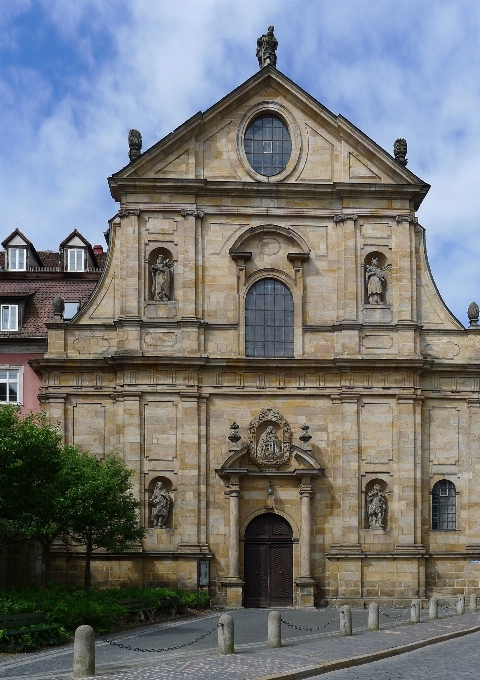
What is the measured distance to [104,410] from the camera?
40031mm

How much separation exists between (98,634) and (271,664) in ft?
23.6

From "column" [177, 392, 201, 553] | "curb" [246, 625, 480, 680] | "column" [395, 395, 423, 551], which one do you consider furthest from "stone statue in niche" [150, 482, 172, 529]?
"curb" [246, 625, 480, 680]

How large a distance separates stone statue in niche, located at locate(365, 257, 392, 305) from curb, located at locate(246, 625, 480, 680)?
46.6 feet

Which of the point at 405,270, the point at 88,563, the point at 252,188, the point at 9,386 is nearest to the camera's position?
the point at 88,563

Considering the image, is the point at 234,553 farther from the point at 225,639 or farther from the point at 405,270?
the point at 225,639

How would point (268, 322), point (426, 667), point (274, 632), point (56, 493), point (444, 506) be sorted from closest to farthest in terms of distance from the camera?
point (426, 667), point (274, 632), point (56, 493), point (444, 506), point (268, 322)

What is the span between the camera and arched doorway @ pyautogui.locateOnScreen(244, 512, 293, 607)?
3931 cm

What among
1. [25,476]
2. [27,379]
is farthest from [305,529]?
[25,476]

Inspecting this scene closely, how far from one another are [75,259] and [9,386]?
37.3 feet

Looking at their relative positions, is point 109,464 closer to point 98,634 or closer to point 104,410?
point 104,410

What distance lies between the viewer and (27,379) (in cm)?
4222

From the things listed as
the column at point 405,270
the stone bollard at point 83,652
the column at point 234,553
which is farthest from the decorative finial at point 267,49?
the stone bollard at point 83,652

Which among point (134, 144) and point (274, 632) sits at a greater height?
point (134, 144)

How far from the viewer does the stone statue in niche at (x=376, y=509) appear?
129ft
